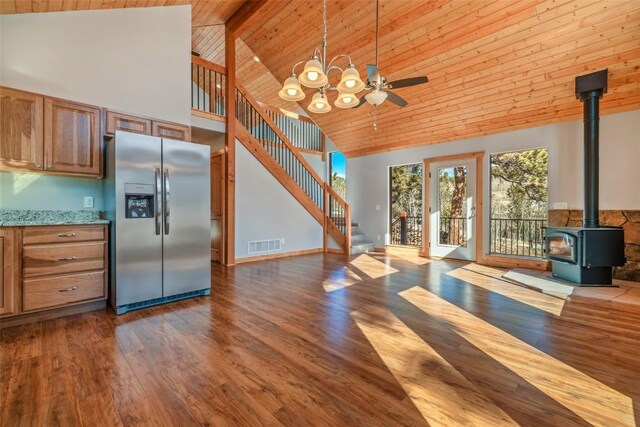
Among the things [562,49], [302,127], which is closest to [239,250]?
[302,127]

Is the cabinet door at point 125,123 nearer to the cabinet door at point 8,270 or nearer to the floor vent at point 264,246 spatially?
the cabinet door at point 8,270

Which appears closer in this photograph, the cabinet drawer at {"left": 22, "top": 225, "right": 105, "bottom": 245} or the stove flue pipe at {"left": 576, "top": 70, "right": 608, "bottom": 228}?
the cabinet drawer at {"left": 22, "top": 225, "right": 105, "bottom": 245}

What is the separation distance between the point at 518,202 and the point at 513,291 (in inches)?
117

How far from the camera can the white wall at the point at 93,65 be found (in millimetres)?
2943

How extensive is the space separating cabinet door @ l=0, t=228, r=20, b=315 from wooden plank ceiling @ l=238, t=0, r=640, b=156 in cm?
478

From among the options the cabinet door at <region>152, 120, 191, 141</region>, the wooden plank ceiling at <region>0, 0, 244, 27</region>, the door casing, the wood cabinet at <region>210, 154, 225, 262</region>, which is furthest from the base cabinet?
the door casing

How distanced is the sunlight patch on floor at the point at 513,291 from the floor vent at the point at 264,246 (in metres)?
3.36

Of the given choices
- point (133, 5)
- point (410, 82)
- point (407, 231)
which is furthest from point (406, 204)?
point (133, 5)

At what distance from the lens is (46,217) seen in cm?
303

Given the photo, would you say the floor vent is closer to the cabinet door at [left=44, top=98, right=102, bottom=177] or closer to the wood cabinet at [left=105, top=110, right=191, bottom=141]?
the wood cabinet at [left=105, top=110, right=191, bottom=141]

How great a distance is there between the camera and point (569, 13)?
353 cm

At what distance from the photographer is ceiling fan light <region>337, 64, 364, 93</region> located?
2.79m

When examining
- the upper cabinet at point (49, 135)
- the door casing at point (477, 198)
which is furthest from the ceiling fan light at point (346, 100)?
the door casing at point (477, 198)

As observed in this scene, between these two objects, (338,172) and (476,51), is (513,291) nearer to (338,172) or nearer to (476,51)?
(476,51)
